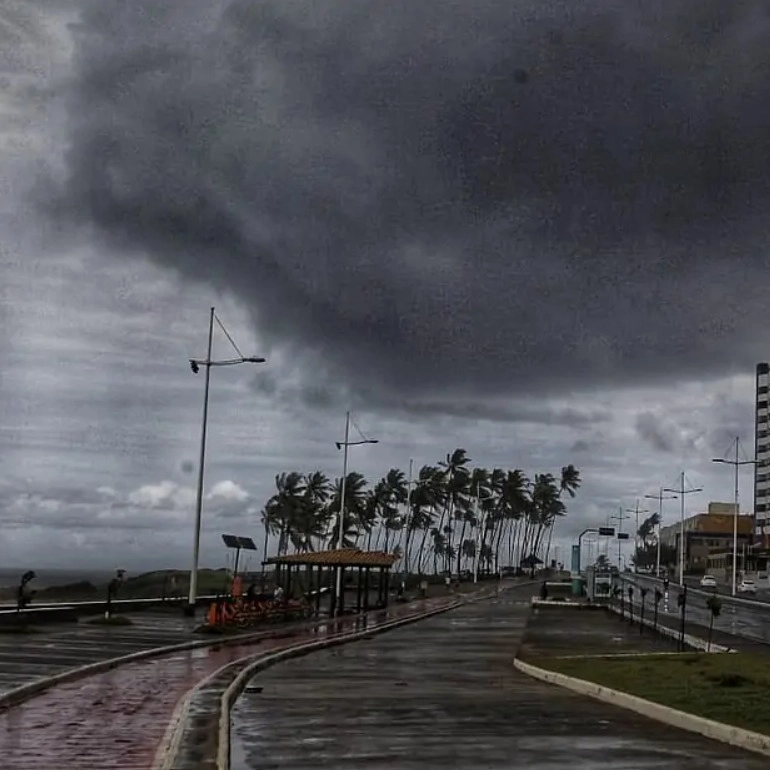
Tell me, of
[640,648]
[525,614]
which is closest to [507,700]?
[640,648]

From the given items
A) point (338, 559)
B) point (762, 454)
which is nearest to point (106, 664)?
point (338, 559)

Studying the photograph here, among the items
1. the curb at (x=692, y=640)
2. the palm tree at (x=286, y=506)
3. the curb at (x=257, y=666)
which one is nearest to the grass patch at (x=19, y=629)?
the curb at (x=257, y=666)

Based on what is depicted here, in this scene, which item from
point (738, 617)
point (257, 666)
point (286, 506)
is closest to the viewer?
point (257, 666)

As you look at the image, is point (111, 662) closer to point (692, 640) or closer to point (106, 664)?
point (106, 664)

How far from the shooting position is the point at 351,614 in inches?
2078

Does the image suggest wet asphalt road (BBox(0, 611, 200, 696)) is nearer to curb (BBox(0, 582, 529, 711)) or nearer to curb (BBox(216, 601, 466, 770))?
curb (BBox(0, 582, 529, 711))

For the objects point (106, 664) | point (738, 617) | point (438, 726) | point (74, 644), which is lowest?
point (74, 644)

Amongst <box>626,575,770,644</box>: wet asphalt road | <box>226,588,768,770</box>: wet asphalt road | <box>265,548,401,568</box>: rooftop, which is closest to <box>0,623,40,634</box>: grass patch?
<box>226,588,768,770</box>: wet asphalt road

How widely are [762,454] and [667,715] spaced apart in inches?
6773

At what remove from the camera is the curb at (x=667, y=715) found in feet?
46.0

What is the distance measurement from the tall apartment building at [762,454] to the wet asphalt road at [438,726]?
156806 millimetres

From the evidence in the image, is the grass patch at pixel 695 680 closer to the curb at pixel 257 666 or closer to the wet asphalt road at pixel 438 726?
the wet asphalt road at pixel 438 726

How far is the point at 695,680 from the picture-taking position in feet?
67.2

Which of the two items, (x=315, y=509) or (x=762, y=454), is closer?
(x=315, y=509)
